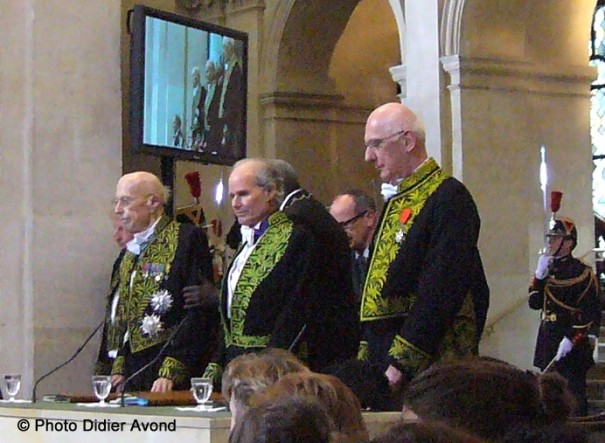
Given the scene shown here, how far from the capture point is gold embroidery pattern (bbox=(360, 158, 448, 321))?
4859mm

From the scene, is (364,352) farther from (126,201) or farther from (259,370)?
(259,370)

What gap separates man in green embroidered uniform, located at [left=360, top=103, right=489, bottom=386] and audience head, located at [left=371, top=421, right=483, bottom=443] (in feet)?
9.51

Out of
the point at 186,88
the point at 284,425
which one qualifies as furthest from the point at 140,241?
the point at 284,425

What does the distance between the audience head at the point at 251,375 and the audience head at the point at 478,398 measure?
0.83 m

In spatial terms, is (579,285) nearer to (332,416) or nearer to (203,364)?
(203,364)

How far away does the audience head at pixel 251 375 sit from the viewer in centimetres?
310

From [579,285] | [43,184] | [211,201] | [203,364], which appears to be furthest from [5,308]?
[211,201]

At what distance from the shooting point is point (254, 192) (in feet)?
17.4

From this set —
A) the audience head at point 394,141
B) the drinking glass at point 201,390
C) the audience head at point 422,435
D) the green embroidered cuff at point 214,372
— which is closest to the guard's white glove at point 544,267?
the green embroidered cuff at point 214,372

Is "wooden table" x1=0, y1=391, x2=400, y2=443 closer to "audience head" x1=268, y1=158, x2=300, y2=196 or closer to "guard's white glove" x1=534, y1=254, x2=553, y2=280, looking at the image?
"audience head" x1=268, y1=158, x2=300, y2=196

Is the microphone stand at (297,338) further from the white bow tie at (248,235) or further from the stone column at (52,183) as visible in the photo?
the stone column at (52,183)

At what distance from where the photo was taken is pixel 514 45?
11492mm

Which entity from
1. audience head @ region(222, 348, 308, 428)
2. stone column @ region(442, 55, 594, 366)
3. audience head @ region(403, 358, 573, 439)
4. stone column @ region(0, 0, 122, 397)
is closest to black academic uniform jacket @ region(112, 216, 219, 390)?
stone column @ region(0, 0, 122, 397)

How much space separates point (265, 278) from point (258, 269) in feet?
0.15
